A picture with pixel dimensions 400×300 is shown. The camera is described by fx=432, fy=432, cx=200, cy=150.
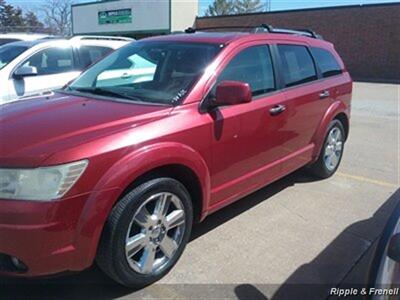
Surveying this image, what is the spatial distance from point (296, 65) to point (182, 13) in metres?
30.7

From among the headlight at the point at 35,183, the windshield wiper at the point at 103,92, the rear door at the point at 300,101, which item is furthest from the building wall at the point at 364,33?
the headlight at the point at 35,183

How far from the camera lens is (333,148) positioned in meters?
5.70

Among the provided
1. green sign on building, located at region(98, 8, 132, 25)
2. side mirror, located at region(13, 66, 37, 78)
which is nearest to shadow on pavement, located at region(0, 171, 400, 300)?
side mirror, located at region(13, 66, 37, 78)

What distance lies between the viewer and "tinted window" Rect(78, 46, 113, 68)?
25.8 feet

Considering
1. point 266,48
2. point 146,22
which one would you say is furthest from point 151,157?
point 146,22

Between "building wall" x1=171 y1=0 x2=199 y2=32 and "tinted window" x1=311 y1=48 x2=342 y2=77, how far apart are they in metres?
29.0

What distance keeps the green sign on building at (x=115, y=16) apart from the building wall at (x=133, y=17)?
26 cm

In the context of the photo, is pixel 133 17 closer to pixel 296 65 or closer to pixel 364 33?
pixel 364 33

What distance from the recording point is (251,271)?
3416 mm

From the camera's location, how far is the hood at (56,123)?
2.62 metres

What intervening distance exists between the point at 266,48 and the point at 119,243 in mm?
2509

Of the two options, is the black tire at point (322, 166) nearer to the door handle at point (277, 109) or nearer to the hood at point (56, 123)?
the door handle at point (277, 109)

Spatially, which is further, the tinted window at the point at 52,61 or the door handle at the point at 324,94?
the tinted window at the point at 52,61

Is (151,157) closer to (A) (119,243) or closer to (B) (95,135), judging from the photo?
(B) (95,135)
